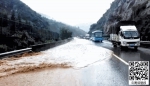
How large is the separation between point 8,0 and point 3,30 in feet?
226

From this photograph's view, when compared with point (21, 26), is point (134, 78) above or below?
below

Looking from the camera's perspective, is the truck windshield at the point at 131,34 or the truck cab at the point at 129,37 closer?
the truck cab at the point at 129,37

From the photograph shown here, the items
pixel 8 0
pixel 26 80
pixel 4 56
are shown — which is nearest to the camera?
pixel 26 80

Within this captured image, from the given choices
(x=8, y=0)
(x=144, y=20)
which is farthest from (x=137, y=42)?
(x=8, y=0)

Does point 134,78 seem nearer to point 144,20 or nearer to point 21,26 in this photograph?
point 21,26

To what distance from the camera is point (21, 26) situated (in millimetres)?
22141

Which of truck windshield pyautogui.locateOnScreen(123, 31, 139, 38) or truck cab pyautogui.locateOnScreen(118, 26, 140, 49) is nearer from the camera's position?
truck cab pyautogui.locateOnScreen(118, 26, 140, 49)

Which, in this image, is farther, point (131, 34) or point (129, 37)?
point (131, 34)

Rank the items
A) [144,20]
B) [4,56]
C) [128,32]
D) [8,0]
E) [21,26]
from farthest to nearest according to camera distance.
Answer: [8,0], [144,20], [128,32], [21,26], [4,56]

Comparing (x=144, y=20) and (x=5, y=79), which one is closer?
(x=5, y=79)

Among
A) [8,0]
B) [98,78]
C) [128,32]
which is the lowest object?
[98,78]

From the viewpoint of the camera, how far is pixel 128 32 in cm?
2430

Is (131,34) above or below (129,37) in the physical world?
above

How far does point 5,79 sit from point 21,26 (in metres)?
14.3
